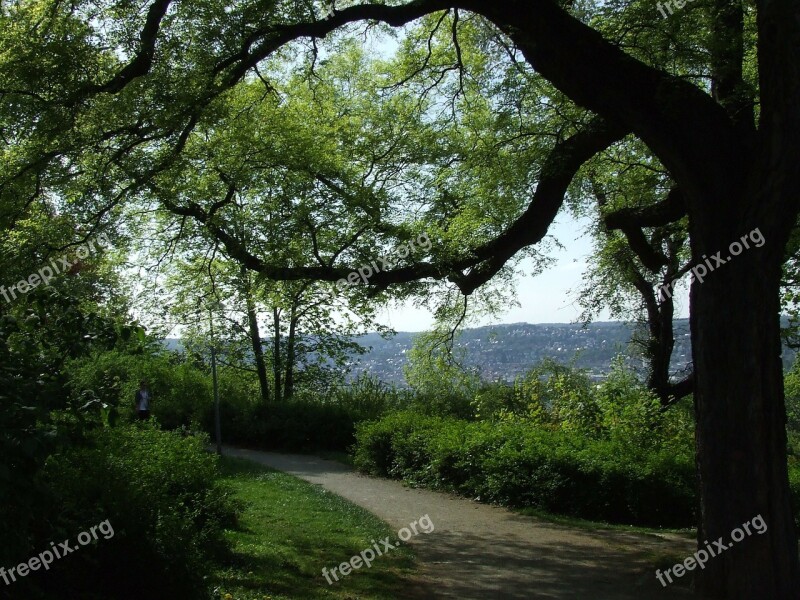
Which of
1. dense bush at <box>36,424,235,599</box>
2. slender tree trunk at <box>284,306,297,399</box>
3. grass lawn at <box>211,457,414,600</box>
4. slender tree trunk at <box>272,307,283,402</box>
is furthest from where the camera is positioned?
slender tree trunk at <box>284,306,297,399</box>

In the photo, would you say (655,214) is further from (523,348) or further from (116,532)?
(523,348)

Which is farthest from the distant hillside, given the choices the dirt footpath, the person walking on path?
the person walking on path

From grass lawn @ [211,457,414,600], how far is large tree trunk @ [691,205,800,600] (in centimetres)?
331

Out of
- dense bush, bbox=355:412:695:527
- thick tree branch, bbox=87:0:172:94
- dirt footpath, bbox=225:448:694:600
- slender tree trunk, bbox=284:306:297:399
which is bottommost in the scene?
dirt footpath, bbox=225:448:694:600

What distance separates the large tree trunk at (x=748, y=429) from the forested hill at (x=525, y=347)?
10.6 meters

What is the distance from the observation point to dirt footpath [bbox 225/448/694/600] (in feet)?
26.2

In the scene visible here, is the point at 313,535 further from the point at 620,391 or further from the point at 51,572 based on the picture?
the point at 620,391

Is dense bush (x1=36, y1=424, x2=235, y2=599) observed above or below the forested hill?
below

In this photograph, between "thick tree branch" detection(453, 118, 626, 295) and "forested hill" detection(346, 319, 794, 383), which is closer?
"thick tree branch" detection(453, 118, 626, 295)

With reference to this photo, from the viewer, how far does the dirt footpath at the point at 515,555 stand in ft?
26.2

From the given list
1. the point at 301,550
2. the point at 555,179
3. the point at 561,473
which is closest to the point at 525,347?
the point at 561,473

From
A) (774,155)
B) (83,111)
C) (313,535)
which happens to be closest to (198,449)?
(313,535)

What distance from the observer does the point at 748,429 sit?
691 centimetres

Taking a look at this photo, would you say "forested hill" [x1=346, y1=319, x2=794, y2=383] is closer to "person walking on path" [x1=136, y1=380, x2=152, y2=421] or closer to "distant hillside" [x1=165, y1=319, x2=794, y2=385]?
"distant hillside" [x1=165, y1=319, x2=794, y2=385]
